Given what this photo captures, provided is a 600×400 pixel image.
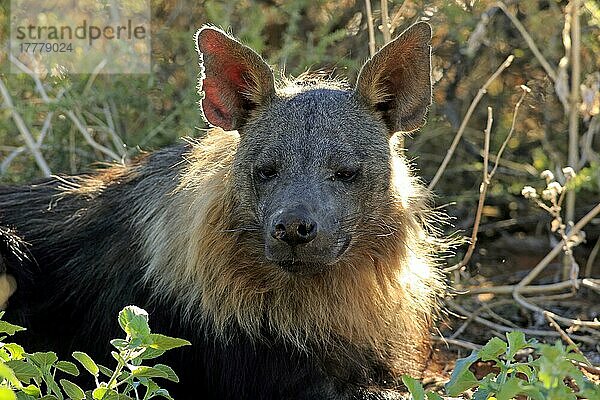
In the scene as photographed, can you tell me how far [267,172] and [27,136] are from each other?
346 centimetres

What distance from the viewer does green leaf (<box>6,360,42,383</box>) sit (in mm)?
3367

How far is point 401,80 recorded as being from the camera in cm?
489

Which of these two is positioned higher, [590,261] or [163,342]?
[163,342]

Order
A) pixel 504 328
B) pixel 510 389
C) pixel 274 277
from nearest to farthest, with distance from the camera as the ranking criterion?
pixel 510 389, pixel 274 277, pixel 504 328

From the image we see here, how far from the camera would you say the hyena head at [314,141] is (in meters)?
4.38

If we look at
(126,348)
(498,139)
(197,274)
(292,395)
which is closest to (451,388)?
(126,348)

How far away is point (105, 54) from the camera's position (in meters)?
8.27

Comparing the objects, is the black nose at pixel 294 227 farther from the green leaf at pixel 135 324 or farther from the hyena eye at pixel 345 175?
the green leaf at pixel 135 324

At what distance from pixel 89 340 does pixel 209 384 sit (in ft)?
2.57

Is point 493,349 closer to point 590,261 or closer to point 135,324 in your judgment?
point 135,324

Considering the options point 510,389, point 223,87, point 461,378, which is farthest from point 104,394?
point 223,87

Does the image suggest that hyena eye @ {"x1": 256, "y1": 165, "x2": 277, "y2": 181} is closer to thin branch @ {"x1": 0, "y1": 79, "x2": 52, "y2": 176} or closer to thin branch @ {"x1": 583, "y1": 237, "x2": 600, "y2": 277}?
thin branch @ {"x1": 0, "y1": 79, "x2": 52, "y2": 176}

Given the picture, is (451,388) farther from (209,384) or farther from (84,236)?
(84,236)

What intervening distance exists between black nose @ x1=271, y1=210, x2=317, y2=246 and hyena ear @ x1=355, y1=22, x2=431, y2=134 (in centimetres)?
89
